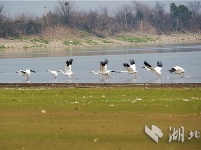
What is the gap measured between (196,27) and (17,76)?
115 metres

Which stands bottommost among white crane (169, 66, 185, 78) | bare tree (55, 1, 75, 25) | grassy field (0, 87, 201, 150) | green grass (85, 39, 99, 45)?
green grass (85, 39, 99, 45)

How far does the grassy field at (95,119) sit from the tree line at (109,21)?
3518 inches

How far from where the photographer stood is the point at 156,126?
55.2ft

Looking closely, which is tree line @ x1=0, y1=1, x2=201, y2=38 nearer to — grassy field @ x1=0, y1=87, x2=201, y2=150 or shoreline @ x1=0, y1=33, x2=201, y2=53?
shoreline @ x1=0, y1=33, x2=201, y2=53

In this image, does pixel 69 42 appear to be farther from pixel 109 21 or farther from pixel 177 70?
pixel 177 70

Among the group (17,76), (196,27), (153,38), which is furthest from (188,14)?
(17,76)

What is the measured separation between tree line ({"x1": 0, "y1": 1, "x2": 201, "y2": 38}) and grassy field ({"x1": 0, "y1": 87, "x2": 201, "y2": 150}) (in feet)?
293

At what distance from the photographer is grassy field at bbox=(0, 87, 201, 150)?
1530 cm

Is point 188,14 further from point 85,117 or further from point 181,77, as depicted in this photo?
point 85,117

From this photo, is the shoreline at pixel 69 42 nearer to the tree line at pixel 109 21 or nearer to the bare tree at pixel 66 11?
the tree line at pixel 109 21

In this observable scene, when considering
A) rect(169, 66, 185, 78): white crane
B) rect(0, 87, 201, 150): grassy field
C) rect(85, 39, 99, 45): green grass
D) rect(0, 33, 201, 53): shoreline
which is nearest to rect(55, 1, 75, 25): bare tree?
rect(0, 33, 201, 53): shoreline

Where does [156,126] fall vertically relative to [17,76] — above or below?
above

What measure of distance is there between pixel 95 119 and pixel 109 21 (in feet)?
438

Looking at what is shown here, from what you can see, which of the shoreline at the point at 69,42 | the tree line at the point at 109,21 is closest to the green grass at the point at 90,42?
the shoreline at the point at 69,42
